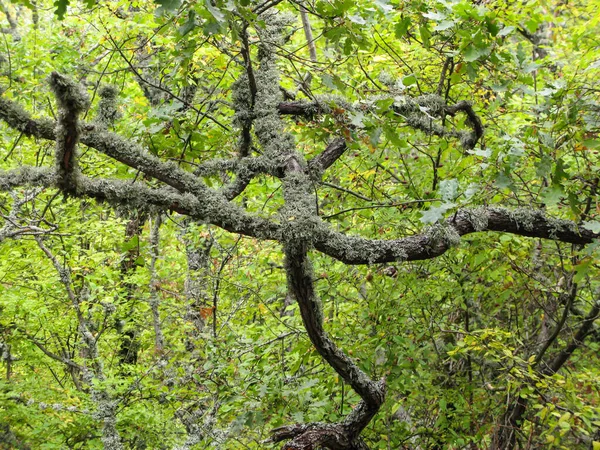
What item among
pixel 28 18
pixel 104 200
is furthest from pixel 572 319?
pixel 28 18

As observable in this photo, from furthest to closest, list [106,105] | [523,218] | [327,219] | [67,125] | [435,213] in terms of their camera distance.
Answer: [327,219] < [523,218] < [106,105] < [435,213] < [67,125]

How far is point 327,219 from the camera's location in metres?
4.34

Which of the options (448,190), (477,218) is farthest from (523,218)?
(448,190)

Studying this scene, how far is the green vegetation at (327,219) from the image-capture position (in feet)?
8.35

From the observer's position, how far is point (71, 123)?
2096mm

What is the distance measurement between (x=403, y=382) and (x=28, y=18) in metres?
14.4

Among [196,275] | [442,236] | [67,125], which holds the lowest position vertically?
[196,275]

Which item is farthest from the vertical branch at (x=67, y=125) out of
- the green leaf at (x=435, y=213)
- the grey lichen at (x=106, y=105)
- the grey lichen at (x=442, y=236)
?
the grey lichen at (x=442, y=236)

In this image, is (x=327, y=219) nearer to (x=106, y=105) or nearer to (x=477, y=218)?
(x=477, y=218)

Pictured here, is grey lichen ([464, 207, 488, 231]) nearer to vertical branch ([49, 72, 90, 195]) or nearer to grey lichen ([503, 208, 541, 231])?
grey lichen ([503, 208, 541, 231])

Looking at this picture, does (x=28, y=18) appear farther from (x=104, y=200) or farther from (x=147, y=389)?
(x=104, y=200)

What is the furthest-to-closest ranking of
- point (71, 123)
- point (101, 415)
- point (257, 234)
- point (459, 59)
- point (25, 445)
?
1. point (25, 445)
2. point (101, 415)
3. point (459, 59)
4. point (257, 234)
5. point (71, 123)

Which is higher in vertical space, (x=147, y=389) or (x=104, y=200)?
(x=104, y=200)

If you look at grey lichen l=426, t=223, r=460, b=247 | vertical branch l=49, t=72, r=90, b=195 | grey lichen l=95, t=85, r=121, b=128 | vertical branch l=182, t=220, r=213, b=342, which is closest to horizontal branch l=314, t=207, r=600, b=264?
grey lichen l=426, t=223, r=460, b=247
